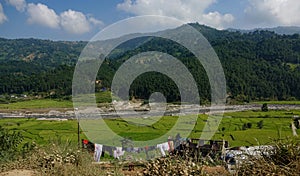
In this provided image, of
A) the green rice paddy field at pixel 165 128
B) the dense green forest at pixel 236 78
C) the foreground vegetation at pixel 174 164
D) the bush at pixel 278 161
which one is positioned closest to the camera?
the bush at pixel 278 161

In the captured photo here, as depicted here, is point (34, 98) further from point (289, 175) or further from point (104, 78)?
point (289, 175)

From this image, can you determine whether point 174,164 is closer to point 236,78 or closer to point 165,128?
point 165,128

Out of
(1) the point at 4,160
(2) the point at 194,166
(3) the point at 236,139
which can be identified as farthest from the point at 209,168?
(3) the point at 236,139

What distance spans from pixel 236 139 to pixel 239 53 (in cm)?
6945

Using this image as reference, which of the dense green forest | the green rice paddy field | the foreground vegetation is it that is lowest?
the green rice paddy field

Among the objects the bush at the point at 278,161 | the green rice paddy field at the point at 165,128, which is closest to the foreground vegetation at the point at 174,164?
the bush at the point at 278,161

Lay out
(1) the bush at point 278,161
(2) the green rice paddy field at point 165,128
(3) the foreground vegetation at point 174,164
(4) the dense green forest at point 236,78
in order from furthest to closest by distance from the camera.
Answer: (4) the dense green forest at point 236,78
(2) the green rice paddy field at point 165,128
(3) the foreground vegetation at point 174,164
(1) the bush at point 278,161

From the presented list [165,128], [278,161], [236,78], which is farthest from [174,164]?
[236,78]

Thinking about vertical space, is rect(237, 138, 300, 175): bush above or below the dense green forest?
below

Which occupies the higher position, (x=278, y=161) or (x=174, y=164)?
(x=278, y=161)

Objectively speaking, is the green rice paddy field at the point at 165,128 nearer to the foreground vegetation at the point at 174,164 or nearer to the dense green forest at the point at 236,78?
the dense green forest at the point at 236,78

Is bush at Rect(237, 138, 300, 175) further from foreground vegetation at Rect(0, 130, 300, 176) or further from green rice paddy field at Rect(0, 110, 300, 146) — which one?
green rice paddy field at Rect(0, 110, 300, 146)

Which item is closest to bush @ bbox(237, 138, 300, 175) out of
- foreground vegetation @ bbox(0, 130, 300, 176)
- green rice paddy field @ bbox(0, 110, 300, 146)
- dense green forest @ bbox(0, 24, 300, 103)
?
foreground vegetation @ bbox(0, 130, 300, 176)

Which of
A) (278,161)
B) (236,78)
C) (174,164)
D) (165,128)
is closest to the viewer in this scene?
(278,161)
